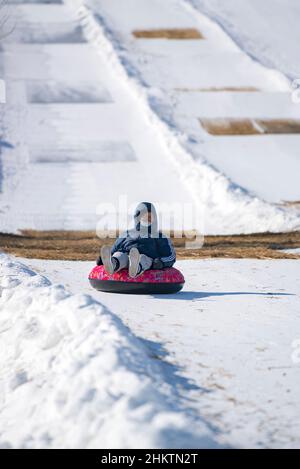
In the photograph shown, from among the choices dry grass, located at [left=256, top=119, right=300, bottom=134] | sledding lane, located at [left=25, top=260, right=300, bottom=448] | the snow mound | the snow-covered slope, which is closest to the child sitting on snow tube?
sledding lane, located at [left=25, top=260, right=300, bottom=448]

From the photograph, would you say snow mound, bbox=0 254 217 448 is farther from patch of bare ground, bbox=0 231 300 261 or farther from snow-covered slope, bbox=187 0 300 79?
snow-covered slope, bbox=187 0 300 79

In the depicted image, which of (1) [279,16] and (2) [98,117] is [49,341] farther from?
(1) [279,16]

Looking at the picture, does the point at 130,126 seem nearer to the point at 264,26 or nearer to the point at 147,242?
the point at 264,26

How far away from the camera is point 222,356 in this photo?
739cm

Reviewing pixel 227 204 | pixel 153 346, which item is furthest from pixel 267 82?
pixel 153 346

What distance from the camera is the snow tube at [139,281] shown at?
1089 centimetres

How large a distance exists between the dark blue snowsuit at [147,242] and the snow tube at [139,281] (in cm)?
13

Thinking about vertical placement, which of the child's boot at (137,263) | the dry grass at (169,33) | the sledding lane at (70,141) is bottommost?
the dry grass at (169,33)

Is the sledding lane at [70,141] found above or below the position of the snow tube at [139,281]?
below

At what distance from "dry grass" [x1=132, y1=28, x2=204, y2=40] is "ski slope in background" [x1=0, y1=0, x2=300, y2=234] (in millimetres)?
489

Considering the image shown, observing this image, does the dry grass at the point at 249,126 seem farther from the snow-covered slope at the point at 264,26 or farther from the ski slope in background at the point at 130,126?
the snow-covered slope at the point at 264,26

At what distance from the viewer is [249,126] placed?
2825 cm

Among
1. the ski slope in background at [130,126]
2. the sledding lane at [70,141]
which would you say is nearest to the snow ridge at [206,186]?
the ski slope in background at [130,126]
